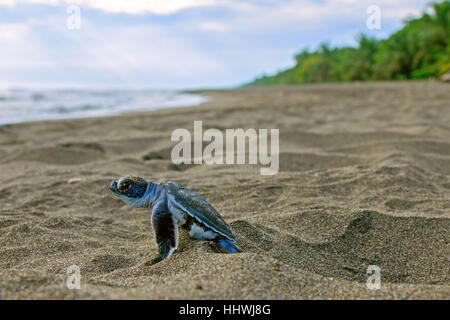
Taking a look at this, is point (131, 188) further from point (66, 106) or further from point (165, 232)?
point (66, 106)

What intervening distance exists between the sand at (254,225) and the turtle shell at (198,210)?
11cm

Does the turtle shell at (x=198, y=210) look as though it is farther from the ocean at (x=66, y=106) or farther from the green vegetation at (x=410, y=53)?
the green vegetation at (x=410, y=53)

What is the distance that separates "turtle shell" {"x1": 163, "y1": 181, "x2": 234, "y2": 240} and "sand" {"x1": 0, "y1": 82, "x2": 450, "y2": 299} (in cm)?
11

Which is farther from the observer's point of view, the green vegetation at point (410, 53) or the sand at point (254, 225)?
the green vegetation at point (410, 53)

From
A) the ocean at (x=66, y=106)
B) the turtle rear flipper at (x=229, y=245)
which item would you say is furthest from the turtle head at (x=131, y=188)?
the ocean at (x=66, y=106)

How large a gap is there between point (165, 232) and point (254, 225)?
58cm

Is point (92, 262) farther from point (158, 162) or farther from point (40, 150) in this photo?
point (40, 150)

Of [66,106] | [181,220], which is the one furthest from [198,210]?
[66,106]

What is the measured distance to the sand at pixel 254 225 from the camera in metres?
1.43

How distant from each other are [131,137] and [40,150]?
1306mm

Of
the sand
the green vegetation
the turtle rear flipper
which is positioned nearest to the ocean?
the sand

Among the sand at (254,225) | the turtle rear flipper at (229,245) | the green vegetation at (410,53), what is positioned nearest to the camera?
the sand at (254,225)

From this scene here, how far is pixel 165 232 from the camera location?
180cm
